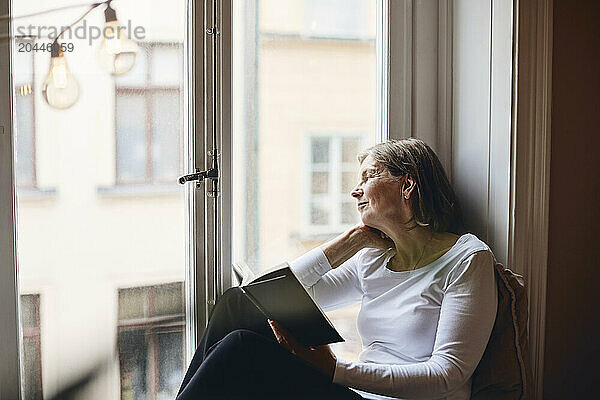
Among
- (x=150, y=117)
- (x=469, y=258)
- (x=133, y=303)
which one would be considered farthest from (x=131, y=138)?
(x=469, y=258)

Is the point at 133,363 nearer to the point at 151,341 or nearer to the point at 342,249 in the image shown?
the point at 151,341

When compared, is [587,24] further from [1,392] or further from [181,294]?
[1,392]

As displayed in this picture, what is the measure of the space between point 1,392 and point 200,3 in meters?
1.08

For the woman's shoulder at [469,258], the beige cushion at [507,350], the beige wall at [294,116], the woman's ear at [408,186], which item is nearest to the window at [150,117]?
the beige wall at [294,116]

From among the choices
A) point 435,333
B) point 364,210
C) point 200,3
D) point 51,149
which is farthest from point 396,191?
point 51,149

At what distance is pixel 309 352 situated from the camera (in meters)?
1.61

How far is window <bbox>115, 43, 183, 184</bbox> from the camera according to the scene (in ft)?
5.81

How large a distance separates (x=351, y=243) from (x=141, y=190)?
1.86ft

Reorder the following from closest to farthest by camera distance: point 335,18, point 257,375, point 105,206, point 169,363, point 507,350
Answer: point 257,375, point 507,350, point 105,206, point 169,363, point 335,18

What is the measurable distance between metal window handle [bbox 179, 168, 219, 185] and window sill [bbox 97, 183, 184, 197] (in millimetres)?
37

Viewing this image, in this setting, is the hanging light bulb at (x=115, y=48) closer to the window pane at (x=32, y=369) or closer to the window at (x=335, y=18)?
the window at (x=335, y=18)

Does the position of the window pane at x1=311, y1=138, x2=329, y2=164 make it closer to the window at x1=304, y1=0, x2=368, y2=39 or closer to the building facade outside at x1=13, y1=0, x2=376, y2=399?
the building facade outside at x1=13, y1=0, x2=376, y2=399

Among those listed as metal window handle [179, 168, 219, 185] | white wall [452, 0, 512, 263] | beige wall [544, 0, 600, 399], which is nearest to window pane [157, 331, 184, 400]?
metal window handle [179, 168, 219, 185]

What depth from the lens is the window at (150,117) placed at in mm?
1770
